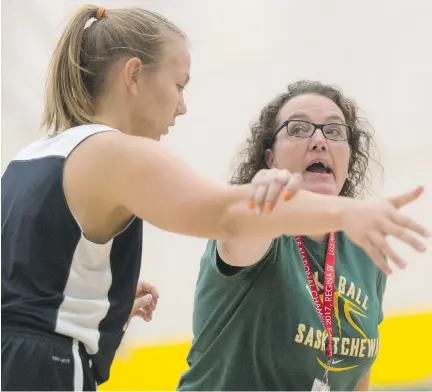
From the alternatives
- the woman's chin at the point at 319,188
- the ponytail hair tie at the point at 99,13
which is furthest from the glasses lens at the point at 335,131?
the ponytail hair tie at the point at 99,13

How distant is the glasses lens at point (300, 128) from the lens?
1830mm

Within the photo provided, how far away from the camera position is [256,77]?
2.79 metres

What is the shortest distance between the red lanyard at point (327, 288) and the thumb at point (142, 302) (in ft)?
1.14

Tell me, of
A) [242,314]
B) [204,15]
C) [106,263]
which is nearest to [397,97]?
[204,15]

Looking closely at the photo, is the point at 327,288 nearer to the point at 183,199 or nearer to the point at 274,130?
the point at 274,130

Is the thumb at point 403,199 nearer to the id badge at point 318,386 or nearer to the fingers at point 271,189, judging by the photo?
the fingers at point 271,189

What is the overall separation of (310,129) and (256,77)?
100 centimetres

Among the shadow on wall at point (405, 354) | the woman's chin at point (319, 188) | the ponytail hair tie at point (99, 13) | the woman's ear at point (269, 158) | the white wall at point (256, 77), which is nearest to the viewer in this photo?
the ponytail hair tie at point (99, 13)

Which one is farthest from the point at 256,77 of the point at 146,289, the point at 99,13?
the point at 99,13

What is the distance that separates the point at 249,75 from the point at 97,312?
180 centimetres

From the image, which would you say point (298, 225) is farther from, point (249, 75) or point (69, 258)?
point (249, 75)

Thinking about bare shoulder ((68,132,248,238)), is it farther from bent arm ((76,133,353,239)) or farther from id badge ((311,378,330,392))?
id badge ((311,378,330,392))

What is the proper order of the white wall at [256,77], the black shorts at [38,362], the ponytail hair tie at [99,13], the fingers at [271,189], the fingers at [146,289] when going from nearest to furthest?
the fingers at [271,189]
the black shorts at [38,362]
the ponytail hair tie at [99,13]
the fingers at [146,289]
the white wall at [256,77]

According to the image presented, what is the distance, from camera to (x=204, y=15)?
9.42 feet
